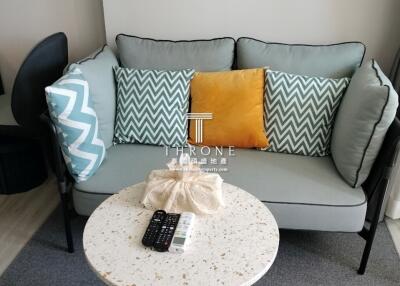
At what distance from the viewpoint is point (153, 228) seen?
1.18 m

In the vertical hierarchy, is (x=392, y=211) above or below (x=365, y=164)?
below

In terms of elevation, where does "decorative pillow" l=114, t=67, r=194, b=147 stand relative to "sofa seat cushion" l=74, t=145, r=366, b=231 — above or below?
above

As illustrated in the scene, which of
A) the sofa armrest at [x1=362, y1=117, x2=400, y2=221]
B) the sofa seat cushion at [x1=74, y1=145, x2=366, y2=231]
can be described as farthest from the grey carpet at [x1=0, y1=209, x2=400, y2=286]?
the sofa armrest at [x1=362, y1=117, x2=400, y2=221]

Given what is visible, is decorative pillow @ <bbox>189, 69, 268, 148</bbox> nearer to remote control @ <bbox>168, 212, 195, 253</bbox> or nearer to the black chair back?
remote control @ <bbox>168, 212, 195, 253</bbox>

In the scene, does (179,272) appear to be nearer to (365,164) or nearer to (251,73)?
(365,164)

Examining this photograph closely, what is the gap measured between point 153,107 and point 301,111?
0.70 m

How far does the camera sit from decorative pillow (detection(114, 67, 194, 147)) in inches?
72.4

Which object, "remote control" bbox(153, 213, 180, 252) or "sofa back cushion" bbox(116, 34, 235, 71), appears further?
"sofa back cushion" bbox(116, 34, 235, 71)

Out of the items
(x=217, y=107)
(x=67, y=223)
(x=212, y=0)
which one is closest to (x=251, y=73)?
(x=217, y=107)

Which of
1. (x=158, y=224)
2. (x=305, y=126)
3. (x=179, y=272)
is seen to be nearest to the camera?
(x=179, y=272)

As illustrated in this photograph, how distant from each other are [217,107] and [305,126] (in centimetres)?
42

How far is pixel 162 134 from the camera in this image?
6.06ft

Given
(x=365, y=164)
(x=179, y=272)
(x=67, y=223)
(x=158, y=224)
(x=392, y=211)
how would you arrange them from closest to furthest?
(x=179, y=272) < (x=158, y=224) < (x=365, y=164) < (x=67, y=223) < (x=392, y=211)

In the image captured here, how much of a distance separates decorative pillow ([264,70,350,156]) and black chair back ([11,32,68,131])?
43.7 inches
